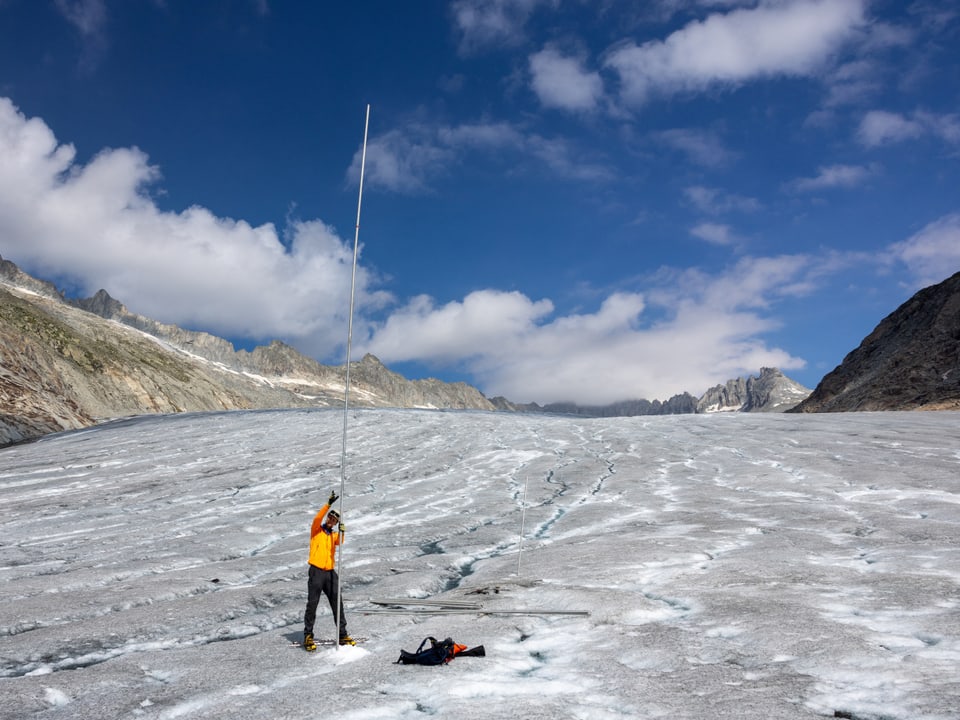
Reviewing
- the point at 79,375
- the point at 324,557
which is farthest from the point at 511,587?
the point at 79,375

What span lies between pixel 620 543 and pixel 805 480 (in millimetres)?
11227

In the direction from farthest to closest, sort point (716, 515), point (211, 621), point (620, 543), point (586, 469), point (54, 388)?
1. point (54, 388)
2. point (586, 469)
3. point (716, 515)
4. point (620, 543)
5. point (211, 621)

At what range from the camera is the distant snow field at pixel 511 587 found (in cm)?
762

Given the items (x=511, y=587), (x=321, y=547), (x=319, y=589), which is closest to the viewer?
(x=319, y=589)

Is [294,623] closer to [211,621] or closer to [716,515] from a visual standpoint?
[211,621]

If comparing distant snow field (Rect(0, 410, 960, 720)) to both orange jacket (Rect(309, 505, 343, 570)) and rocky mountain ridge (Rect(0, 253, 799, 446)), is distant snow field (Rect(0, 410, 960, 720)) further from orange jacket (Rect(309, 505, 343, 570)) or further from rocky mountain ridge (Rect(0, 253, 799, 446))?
rocky mountain ridge (Rect(0, 253, 799, 446))

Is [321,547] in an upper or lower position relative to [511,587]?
upper

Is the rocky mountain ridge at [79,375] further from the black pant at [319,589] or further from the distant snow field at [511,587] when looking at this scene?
the black pant at [319,589]

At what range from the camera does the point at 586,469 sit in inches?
1118

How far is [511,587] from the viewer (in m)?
12.5

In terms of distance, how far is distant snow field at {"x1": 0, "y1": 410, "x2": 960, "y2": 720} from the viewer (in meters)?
7.62

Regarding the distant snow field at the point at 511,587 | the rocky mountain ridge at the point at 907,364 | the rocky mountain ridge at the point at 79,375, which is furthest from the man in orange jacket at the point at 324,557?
the rocky mountain ridge at the point at 907,364

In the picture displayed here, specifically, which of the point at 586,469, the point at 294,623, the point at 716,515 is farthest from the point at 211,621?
the point at 586,469

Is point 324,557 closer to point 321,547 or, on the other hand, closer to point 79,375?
point 321,547
